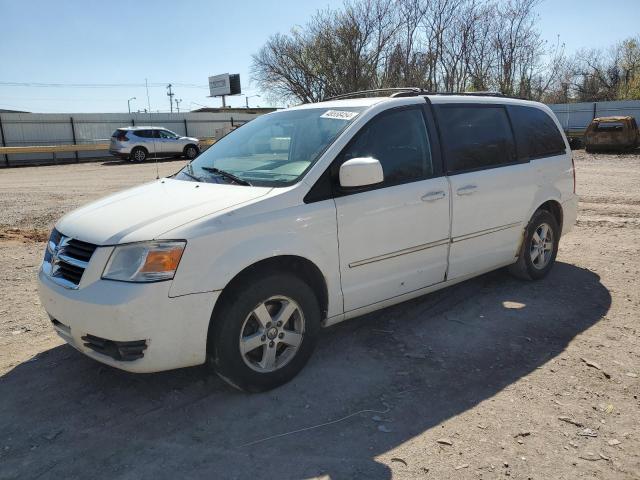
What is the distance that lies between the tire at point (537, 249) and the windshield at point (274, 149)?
2385 millimetres

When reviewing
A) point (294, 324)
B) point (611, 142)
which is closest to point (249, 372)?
point (294, 324)

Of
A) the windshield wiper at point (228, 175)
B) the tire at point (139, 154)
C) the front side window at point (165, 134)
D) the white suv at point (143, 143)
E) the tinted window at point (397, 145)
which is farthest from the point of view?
the front side window at point (165, 134)

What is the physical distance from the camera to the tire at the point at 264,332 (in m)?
3.15

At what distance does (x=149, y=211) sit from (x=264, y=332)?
105cm

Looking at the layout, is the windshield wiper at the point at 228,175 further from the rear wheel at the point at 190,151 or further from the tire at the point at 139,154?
the rear wheel at the point at 190,151

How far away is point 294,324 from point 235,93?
6272cm

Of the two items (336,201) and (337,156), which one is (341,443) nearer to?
(336,201)

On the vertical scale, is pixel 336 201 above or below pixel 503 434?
above

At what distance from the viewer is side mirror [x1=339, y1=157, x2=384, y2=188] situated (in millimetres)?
3471

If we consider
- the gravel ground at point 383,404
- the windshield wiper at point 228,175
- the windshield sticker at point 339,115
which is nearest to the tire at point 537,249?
the gravel ground at point 383,404

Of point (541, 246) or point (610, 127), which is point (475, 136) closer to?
point (541, 246)

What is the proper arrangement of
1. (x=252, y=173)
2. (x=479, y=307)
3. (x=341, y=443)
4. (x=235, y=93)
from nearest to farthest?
(x=341, y=443)
(x=252, y=173)
(x=479, y=307)
(x=235, y=93)

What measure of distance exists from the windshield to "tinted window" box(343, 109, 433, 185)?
0.57ft

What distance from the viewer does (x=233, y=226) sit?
3.11 metres
